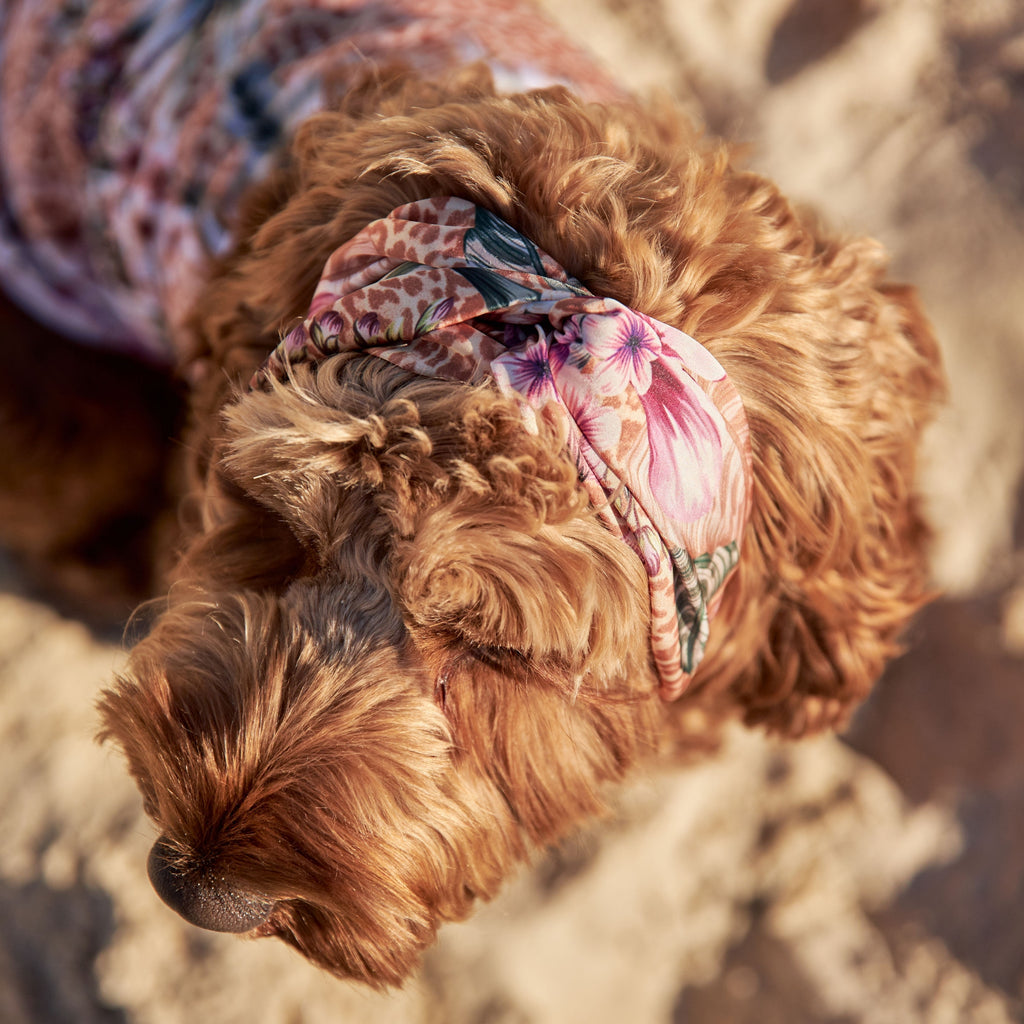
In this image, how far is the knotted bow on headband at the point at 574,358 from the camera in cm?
123

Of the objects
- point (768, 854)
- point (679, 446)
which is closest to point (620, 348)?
point (679, 446)

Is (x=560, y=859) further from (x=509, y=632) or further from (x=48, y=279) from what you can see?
(x=48, y=279)

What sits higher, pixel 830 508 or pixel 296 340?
pixel 830 508

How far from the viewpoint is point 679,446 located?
1271 mm

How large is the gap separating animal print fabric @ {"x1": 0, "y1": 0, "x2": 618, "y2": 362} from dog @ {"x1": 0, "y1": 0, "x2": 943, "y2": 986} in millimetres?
327

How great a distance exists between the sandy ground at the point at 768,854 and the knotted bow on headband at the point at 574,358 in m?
1.30

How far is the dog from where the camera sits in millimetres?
1255

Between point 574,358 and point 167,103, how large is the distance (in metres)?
1.62

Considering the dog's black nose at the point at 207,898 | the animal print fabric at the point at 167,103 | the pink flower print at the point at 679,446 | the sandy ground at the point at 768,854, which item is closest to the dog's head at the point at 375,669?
the dog's black nose at the point at 207,898

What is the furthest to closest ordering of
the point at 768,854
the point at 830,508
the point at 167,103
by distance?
the point at 768,854, the point at 167,103, the point at 830,508

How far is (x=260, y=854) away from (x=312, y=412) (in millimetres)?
661

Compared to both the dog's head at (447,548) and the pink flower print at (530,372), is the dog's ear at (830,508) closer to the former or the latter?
the dog's head at (447,548)

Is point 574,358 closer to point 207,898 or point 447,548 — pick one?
point 447,548

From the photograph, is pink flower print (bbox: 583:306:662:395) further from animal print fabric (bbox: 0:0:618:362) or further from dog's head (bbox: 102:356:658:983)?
animal print fabric (bbox: 0:0:618:362)
